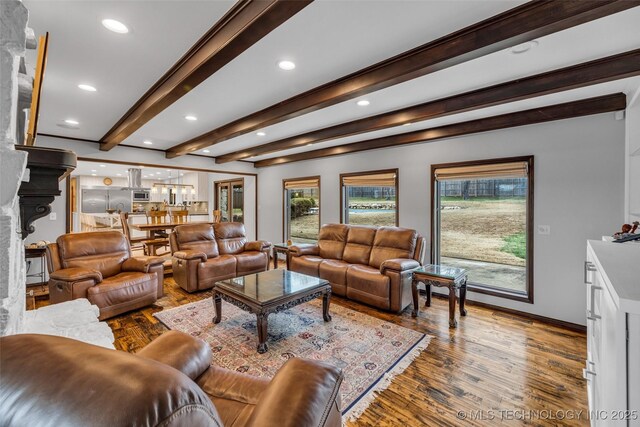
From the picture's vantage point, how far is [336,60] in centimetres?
214

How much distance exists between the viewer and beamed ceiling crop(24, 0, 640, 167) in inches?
61.8

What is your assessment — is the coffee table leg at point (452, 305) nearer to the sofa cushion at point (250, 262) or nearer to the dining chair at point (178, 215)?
the sofa cushion at point (250, 262)

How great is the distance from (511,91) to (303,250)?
11.5ft

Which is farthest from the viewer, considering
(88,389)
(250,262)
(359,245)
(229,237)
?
(229,237)

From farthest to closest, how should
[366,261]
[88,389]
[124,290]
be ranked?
[366,261] → [124,290] → [88,389]

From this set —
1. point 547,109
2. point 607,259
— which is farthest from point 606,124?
point 607,259

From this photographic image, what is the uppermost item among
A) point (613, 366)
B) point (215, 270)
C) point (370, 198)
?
point (370, 198)

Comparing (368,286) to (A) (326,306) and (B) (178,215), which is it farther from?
(B) (178,215)

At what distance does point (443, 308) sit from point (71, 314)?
153 inches

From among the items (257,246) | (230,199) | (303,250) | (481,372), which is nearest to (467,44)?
(481,372)

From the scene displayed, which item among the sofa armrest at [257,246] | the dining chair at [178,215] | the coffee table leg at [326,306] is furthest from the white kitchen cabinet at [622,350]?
the dining chair at [178,215]

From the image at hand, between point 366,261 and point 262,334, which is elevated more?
point 366,261

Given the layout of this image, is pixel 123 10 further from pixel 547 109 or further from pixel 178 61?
pixel 547 109

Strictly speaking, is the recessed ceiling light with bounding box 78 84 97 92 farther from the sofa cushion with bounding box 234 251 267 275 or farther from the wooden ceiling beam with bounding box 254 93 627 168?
the wooden ceiling beam with bounding box 254 93 627 168
